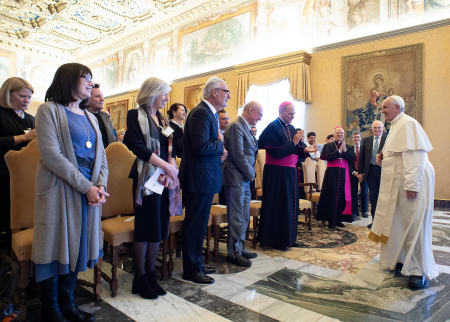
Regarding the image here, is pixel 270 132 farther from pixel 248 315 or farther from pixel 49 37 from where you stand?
pixel 49 37

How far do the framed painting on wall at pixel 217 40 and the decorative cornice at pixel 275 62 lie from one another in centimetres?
71

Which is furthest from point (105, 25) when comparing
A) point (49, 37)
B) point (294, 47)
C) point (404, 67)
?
point (404, 67)

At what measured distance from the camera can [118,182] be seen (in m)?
2.63

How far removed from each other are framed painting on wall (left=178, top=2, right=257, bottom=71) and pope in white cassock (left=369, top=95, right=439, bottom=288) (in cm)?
752

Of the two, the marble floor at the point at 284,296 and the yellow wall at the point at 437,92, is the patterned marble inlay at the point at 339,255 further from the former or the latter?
the yellow wall at the point at 437,92

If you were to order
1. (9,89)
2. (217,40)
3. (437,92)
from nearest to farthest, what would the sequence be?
(9,89)
(437,92)
(217,40)

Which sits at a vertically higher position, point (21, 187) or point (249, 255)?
point (21, 187)

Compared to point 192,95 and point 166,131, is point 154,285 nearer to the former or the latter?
point 166,131

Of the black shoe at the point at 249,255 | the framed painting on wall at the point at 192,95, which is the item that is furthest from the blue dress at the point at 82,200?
the framed painting on wall at the point at 192,95

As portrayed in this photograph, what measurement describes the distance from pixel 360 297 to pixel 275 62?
722 cm

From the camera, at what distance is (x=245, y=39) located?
9359 mm

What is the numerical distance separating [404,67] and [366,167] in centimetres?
310

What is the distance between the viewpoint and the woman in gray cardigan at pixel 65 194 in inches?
59.7

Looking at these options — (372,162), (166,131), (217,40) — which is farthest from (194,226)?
(217,40)
